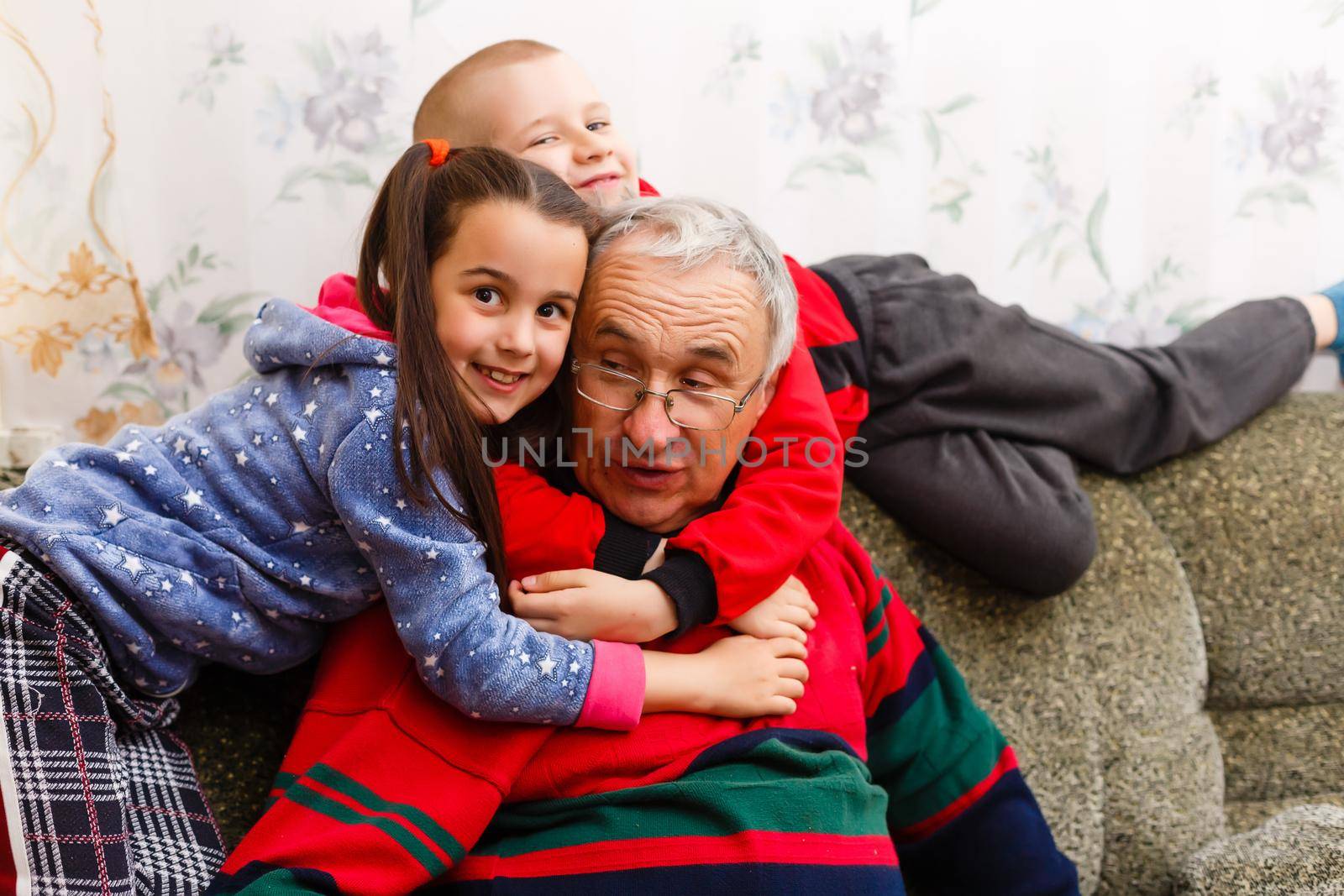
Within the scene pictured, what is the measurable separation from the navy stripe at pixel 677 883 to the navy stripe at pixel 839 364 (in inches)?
A: 29.1

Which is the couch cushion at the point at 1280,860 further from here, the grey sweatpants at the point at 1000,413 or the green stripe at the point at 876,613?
the green stripe at the point at 876,613

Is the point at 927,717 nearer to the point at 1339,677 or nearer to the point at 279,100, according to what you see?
the point at 1339,677

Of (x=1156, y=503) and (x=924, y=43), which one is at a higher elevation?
(x=924, y=43)

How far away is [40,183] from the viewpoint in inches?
67.6

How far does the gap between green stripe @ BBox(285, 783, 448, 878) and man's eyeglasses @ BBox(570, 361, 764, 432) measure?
1.84 feet

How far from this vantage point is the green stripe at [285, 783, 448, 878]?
3.94ft

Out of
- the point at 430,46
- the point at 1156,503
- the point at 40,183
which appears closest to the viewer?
the point at 40,183

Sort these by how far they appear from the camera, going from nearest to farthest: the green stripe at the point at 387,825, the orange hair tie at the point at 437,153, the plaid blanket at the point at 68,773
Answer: the plaid blanket at the point at 68,773 → the green stripe at the point at 387,825 → the orange hair tie at the point at 437,153

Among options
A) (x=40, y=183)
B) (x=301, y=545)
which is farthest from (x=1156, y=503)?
(x=40, y=183)

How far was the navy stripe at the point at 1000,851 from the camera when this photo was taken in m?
1.57

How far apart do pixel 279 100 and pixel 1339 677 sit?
82.2 inches

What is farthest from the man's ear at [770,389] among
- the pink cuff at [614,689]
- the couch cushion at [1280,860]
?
the couch cushion at [1280,860]

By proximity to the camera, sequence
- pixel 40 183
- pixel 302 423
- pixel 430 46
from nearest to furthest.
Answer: pixel 302 423 < pixel 40 183 < pixel 430 46

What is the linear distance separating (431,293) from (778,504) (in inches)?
19.9
